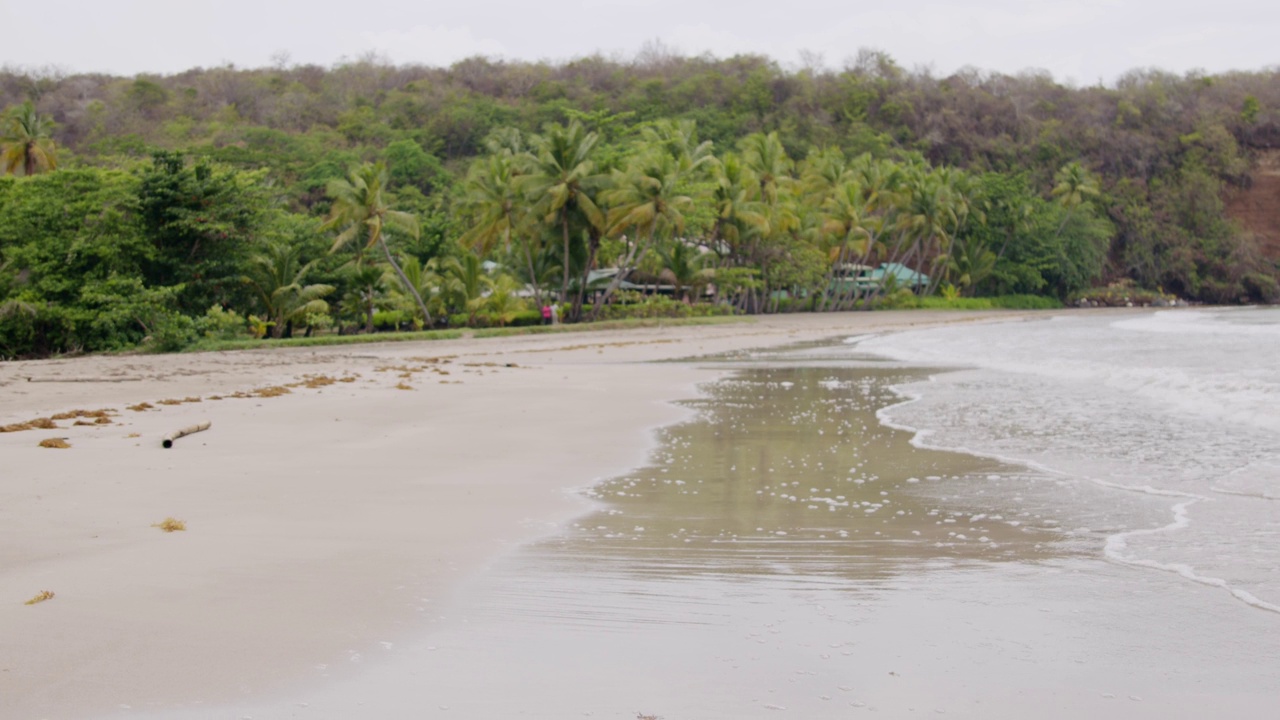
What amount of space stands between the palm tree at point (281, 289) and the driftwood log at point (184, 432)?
17.2 m

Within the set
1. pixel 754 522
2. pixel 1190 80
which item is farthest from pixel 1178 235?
pixel 754 522

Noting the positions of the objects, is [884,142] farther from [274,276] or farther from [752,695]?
[752,695]

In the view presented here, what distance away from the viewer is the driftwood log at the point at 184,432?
28.0 ft

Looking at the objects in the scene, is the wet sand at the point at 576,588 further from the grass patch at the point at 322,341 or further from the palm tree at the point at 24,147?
the palm tree at the point at 24,147

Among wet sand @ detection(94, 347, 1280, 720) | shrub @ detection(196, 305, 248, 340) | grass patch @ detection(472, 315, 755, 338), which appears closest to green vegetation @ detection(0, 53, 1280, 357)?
shrub @ detection(196, 305, 248, 340)

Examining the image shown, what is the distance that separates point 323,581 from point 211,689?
1284mm

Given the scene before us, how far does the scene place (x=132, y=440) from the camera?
8930 millimetres

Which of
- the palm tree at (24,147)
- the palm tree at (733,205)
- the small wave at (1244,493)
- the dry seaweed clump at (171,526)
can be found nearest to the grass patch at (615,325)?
the palm tree at (733,205)

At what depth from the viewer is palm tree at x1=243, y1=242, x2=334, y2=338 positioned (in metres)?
26.4

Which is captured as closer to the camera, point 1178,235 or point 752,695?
point 752,695

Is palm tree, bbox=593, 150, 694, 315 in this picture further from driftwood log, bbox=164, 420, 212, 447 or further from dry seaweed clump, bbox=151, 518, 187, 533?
dry seaweed clump, bbox=151, 518, 187, 533

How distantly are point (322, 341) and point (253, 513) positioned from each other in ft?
62.9

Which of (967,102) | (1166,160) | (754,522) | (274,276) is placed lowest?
(754,522)

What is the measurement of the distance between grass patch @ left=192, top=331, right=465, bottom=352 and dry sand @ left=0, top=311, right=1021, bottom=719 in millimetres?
7098
